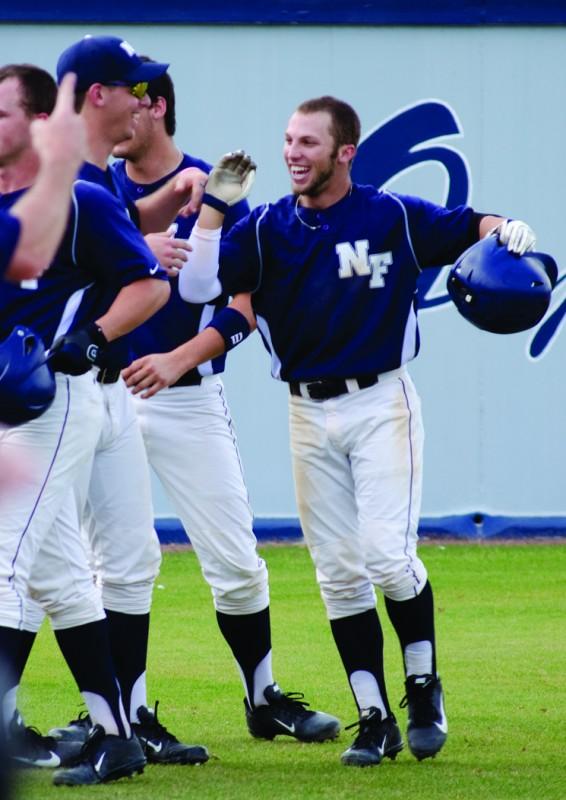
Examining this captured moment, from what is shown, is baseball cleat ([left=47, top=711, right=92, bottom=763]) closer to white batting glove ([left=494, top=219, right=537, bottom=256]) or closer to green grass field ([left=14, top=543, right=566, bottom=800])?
green grass field ([left=14, top=543, right=566, bottom=800])

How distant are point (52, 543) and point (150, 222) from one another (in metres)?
1.47

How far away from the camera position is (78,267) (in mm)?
4898

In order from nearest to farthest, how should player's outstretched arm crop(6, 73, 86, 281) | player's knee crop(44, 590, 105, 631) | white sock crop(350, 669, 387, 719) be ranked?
1. player's outstretched arm crop(6, 73, 86, 281)
2. player's knee crop(44, 590, 105, 631)
3. white sock crop(350, 669, 387, 719)

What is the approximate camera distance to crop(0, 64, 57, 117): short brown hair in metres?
4.78

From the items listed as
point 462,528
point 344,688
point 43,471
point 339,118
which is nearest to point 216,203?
point 339,118

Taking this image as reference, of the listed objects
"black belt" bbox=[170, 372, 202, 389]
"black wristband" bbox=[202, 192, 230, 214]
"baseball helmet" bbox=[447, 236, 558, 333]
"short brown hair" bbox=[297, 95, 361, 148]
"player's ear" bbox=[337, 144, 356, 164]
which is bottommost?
"black belt" bbox=[170, 372, 202, 389]

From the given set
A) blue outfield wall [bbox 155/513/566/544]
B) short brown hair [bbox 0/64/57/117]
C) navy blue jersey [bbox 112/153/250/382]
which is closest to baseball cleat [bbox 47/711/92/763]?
navy blue jersey [bbox 112/153/250/382]

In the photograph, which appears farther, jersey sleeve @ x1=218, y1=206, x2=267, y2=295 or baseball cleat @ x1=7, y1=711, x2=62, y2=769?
jersey sleeve @ x1=218, y1=206, x2=267, y2=295

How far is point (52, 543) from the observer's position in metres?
5.01

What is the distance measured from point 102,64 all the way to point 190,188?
83 cm

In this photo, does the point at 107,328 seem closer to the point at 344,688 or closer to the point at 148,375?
the point at 148,375

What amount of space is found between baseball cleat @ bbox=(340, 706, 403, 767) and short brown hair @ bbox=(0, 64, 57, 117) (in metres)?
2.28

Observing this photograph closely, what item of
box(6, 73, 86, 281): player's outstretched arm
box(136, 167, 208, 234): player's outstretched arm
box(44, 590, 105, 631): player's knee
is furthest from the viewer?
box(136, 167, 208, 234): player's outstretched arm

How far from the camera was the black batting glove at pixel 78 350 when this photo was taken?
477cm
